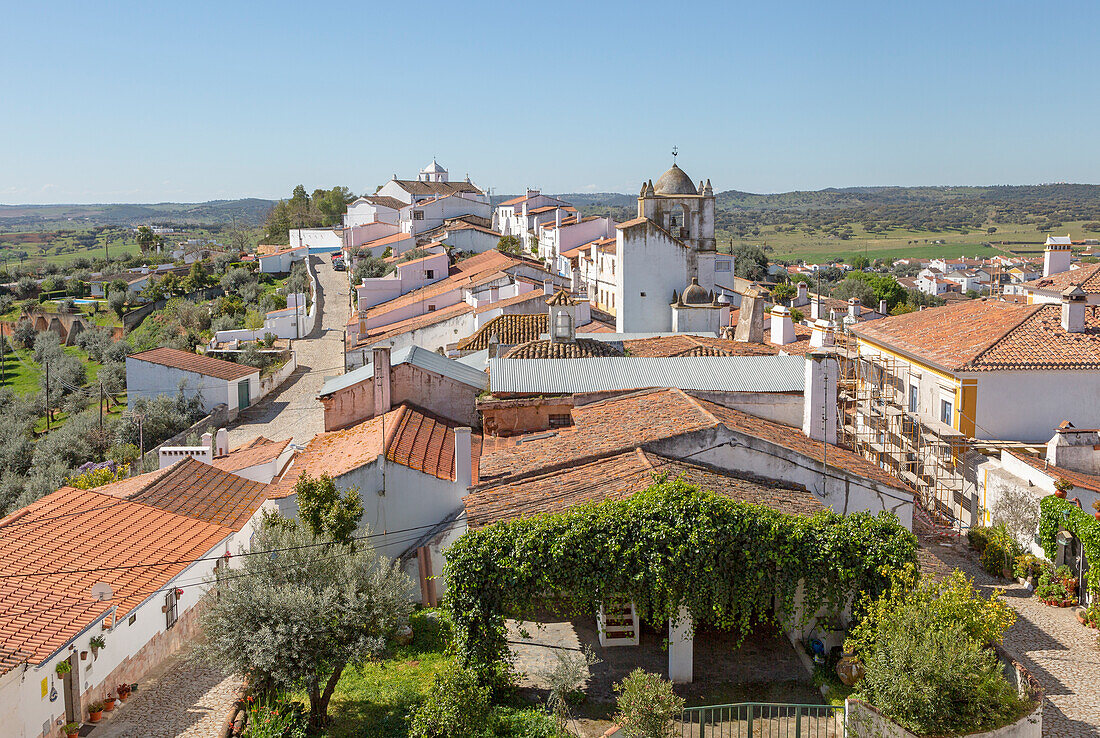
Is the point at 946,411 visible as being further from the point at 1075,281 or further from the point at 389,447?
the point at 389,447

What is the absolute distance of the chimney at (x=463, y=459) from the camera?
16984 mm

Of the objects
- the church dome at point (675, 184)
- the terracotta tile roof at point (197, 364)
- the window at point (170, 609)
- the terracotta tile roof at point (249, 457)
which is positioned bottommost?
the window at point (170, 609)

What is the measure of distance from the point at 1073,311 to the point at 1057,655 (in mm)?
11801

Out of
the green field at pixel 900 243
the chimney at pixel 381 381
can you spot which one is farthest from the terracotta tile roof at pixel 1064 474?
the green field at pixel 900 243

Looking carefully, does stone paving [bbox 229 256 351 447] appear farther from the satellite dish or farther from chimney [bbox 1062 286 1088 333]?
chimney [bbox 1062 286 1088 333]

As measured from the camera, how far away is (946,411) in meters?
23.2

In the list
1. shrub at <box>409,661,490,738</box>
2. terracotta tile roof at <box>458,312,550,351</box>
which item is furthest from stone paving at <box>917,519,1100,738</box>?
terracotta tile roof at <box>458,312,550,351</box>

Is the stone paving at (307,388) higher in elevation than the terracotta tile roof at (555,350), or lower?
lower

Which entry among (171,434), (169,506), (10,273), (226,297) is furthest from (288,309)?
(10,273)

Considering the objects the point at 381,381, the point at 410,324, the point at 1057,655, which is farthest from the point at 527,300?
the point at 1057,655

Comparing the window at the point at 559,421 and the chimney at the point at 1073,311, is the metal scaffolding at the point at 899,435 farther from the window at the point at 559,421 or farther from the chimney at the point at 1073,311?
the window at the point at 559,421

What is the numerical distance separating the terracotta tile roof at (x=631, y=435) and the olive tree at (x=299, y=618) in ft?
12.9

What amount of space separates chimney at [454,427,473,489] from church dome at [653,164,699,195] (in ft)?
93.2

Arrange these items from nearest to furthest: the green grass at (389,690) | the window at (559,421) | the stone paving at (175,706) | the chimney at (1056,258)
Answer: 1. the green grass at (389,690)
2. the stone paving at (175,706)
3. the window at (559,421)
4. the chimney at (1056,258)
